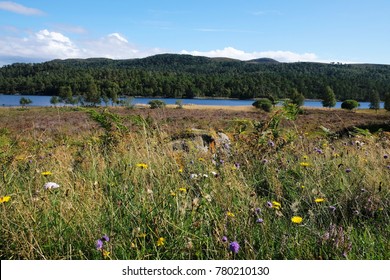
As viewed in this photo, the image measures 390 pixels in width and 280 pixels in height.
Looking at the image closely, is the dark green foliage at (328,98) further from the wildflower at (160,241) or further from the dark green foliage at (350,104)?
the wildflower at (160,241)

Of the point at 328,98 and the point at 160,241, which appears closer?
the point at 160,241

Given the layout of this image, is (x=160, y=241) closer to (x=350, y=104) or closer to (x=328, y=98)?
(x=350, y=104)

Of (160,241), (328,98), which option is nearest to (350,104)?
(328,98)

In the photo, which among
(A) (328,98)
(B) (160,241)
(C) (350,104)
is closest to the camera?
(B) (160,241)

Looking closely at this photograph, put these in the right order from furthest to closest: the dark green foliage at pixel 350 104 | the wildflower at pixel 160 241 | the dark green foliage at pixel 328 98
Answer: the dark green foliage at pixel 328 98 < the dark green foliage at pixel 350 104 < the wildflower at pixel 160 241

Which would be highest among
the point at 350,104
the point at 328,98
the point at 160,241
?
the point at 160,241

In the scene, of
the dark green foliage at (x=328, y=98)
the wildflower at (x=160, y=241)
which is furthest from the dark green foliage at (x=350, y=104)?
the wildflower at (x=160, y=241)

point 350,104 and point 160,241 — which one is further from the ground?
point 160,241

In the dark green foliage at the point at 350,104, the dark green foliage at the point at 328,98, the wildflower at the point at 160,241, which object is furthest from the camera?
the dark green foliage at the point at 328,98

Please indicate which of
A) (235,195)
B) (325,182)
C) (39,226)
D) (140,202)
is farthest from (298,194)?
(39,226)

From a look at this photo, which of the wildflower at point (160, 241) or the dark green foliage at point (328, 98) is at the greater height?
the wildflower at point (160, 241)

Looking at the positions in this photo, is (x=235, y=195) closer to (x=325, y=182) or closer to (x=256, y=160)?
(x=325, y=182)

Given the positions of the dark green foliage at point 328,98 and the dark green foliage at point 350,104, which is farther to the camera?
the dark green foliage at point 328,98

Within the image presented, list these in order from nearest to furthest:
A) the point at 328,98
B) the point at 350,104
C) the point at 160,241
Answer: the point at 160,241 < the point at 350,104 < the point at 328,98
